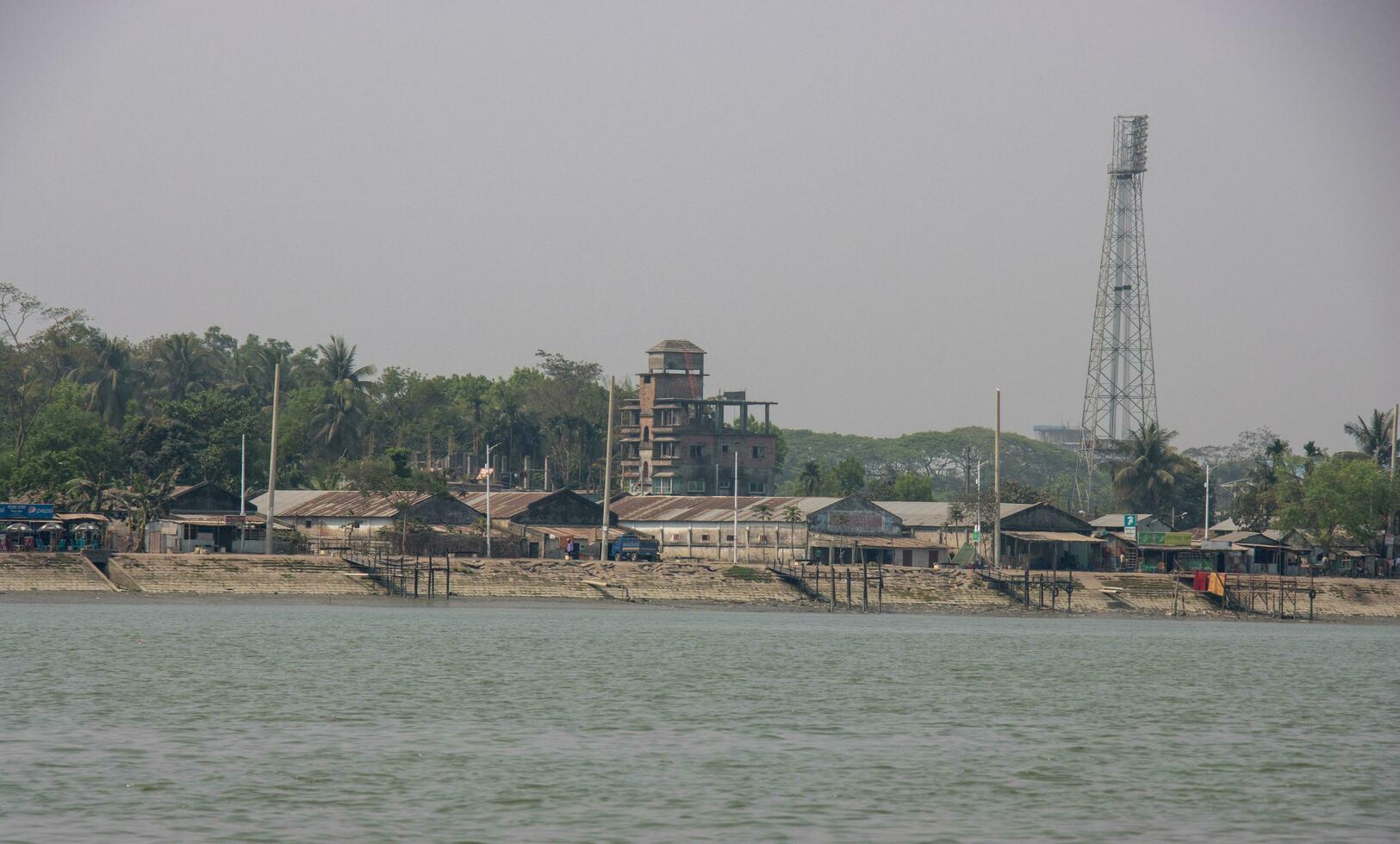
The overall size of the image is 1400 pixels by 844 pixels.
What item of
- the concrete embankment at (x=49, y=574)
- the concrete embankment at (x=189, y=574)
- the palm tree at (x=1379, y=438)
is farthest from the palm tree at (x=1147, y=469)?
the concrete embankment at (x=49, y=574)

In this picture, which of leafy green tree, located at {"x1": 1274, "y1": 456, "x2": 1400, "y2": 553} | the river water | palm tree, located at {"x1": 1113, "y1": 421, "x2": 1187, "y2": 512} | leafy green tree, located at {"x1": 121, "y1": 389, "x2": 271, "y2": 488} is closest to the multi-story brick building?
palm tree, located at {"x1": 1113, "y1": 421, "x2": 1187, "y2": 512}

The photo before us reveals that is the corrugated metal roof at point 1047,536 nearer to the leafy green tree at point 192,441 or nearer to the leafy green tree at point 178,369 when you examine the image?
the leafy green tree at point 192,441

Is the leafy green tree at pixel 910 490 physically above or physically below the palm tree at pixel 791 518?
above

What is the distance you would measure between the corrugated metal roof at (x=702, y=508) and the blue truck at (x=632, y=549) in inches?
401

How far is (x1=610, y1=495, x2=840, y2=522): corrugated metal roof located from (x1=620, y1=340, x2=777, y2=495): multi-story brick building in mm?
38106

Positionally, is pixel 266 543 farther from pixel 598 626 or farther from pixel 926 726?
pixel 926 726

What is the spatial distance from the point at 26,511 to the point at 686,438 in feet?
273

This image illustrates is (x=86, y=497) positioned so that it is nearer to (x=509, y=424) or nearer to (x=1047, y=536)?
(x=1047, y=536)

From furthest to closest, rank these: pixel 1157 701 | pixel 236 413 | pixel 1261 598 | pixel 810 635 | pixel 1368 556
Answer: pixel 236 413, pixel 1368 556, pixel 1261 598, pixel 810 635, pixel 1157 701

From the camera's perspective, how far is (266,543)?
85438 millimetres

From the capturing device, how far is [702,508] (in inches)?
4424

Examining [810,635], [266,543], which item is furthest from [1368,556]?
[266,543]

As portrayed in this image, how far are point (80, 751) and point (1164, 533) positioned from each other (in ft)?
301

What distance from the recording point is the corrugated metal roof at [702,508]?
109 meters
